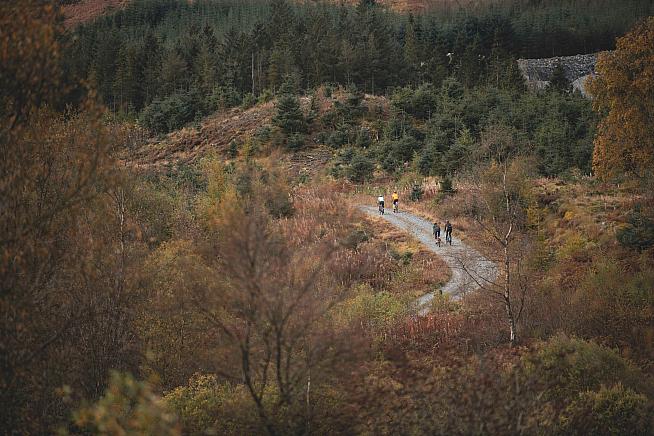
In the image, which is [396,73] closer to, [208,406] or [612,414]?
[612,414]

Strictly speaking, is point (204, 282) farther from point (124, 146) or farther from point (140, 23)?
point (140, 23)

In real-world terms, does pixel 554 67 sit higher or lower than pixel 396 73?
lower

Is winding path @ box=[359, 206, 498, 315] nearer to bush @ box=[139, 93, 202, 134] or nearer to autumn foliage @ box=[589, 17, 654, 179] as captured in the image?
autumn foliage @ box=[589, 17, 654, 179]

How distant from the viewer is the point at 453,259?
2152cm

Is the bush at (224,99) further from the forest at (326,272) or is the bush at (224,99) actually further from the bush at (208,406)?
the bush at (208,406)

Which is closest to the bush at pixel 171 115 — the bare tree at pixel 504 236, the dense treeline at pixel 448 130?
the dense treeline at pixel 448 130

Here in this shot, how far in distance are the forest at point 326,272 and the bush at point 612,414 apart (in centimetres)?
4

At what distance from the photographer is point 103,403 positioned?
5594 mm

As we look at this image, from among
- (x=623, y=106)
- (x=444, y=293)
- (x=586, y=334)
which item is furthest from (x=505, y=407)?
(x=623, y=106)

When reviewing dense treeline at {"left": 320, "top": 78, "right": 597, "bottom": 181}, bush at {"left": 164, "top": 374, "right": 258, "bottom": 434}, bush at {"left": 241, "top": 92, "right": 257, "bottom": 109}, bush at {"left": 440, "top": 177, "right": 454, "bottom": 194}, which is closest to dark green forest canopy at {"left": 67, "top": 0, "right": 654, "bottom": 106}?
bush at {"left": 241, "top": 92, "right": 257, "bottom": 109}

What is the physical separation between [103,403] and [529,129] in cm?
3785

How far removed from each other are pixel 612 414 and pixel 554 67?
8514 cm

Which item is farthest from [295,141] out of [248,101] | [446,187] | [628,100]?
[628,100]

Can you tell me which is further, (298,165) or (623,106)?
(298,165)
